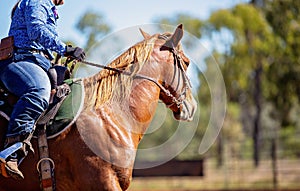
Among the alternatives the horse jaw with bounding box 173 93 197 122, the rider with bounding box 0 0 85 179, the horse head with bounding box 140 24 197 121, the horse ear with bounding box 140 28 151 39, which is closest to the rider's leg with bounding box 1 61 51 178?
the rider with bounding box 0 0 85 179

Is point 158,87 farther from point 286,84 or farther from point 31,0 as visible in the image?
point 286,84

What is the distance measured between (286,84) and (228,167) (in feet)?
22.7

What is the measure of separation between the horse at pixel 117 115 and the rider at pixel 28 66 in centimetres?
26

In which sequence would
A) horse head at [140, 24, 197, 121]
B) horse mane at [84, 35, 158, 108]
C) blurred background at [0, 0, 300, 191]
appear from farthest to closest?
blurred background at [0, 0, 300, 191] < horse head at [140, 24, 197, 121] < horse mane at [84, 35, 158, 108]

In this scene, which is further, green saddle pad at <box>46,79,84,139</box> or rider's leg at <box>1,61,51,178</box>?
green saddle pad at <box>46,79,84,139</box>

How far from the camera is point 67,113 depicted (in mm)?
5207

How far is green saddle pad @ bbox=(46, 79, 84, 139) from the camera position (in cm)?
513

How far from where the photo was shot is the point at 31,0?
5.07 m

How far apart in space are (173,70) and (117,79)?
796 millimetres

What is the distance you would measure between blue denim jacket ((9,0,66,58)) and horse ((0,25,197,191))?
651 millimetres

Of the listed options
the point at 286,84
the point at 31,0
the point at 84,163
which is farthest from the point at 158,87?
the point at 286,84

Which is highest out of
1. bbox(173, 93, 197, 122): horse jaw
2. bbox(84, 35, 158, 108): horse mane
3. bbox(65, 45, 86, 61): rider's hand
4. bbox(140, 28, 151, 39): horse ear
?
bbox(140, 28, 151, 39): horse ear

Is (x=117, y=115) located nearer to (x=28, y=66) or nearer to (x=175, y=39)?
(x=28, y=66)

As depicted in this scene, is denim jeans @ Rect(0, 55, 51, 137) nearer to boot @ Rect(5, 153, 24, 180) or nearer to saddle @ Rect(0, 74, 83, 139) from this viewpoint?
saddle @ Rect(0, 74, 83, 139)
